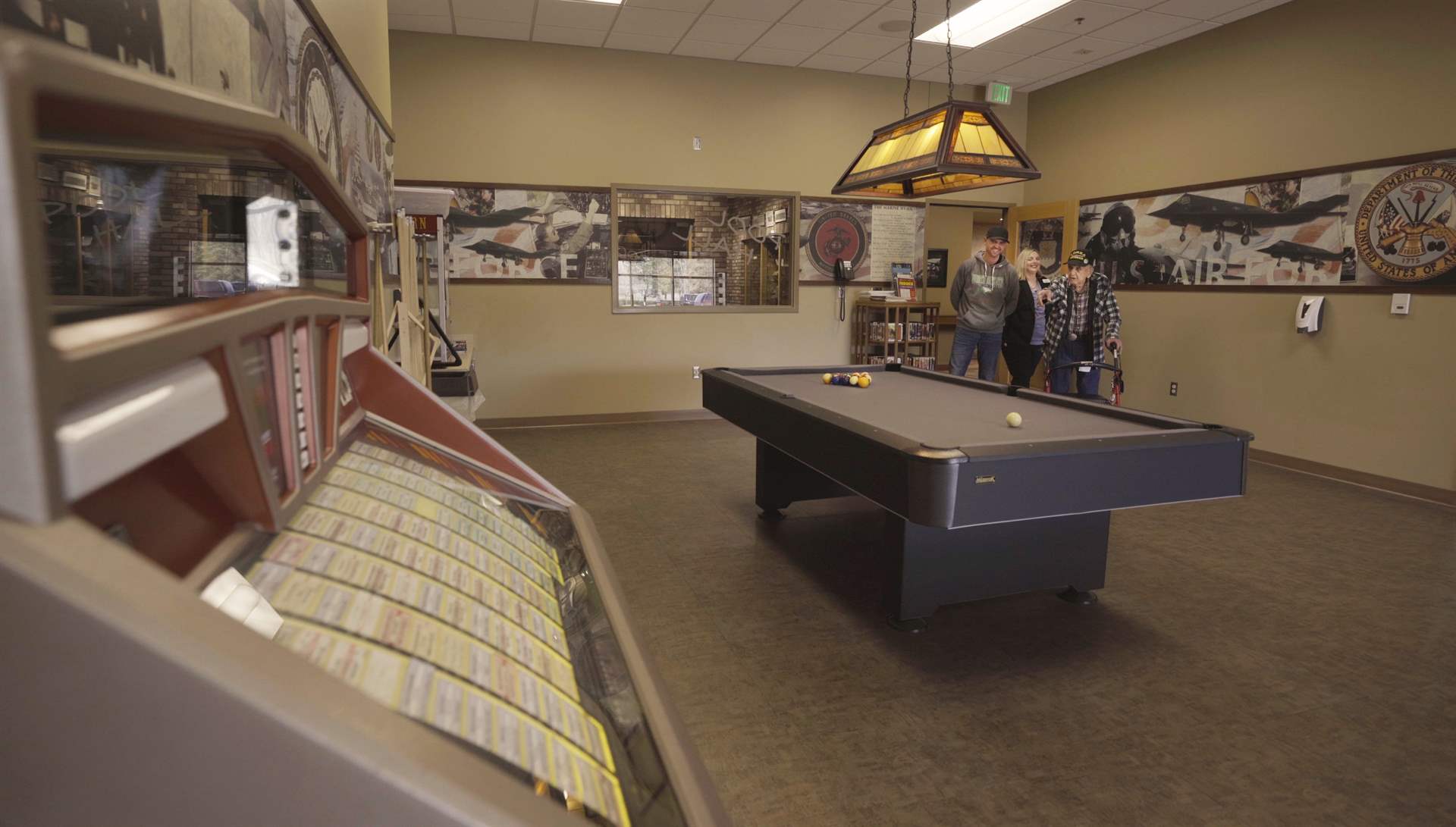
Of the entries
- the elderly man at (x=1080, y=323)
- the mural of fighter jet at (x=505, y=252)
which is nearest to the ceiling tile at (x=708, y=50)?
the mural of fighter jet at (x=505, y=252)

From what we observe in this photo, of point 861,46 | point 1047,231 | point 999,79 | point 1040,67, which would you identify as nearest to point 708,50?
point 861,46

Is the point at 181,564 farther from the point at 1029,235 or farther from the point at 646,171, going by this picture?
the point at 1029,235

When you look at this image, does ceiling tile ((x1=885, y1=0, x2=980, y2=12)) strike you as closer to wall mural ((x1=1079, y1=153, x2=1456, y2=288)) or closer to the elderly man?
the elderly man

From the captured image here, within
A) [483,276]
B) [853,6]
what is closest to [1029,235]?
[853,6]

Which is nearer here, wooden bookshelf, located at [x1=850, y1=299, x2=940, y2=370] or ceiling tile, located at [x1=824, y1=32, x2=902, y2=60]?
ceiling tile, located at [x1=824, y1=32, x2=902, y2=60]

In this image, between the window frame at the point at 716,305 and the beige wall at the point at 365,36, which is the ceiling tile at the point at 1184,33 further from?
the beige wall at the point at 365,36

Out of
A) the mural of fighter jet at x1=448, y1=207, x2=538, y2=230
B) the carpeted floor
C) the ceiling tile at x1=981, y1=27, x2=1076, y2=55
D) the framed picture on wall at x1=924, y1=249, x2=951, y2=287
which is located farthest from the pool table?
the framed picture on wall at x1=924, y1=249, x2=951, y2=287

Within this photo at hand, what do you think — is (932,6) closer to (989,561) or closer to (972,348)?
(972,348)

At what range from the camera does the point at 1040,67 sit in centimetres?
677

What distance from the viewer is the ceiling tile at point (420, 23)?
563 cm

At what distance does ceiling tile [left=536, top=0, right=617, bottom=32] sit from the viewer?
5410mm

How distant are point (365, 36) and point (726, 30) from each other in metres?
3.29

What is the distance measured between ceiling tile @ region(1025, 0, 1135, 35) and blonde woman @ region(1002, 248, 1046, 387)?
1723 millimetres

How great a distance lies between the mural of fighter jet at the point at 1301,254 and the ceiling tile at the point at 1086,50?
202 cm
